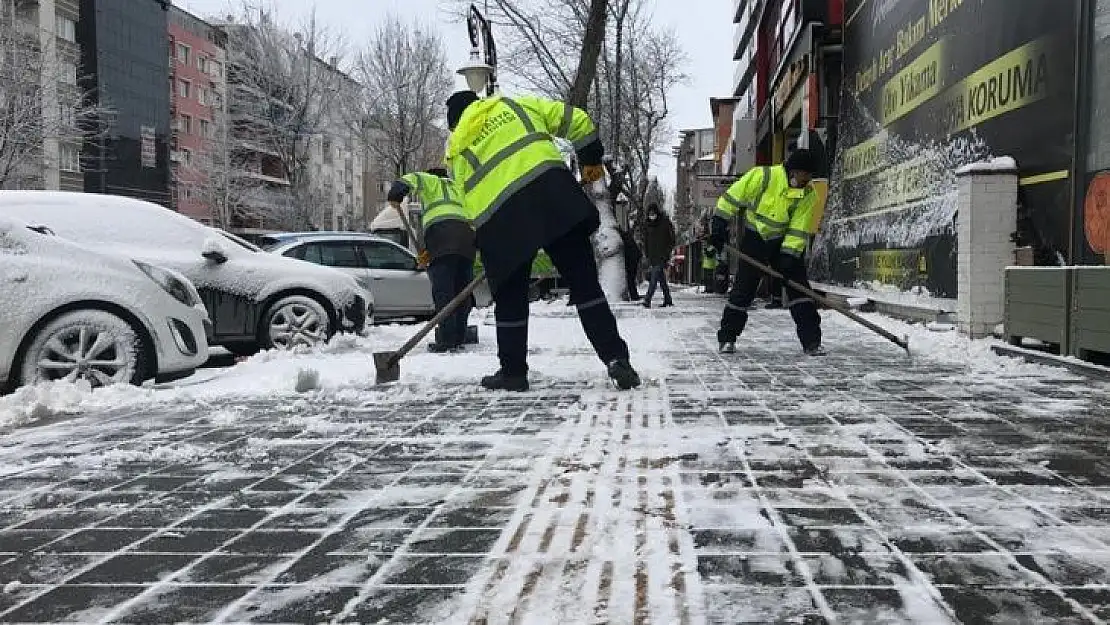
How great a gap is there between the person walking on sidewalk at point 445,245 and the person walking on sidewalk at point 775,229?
→ 2.30m

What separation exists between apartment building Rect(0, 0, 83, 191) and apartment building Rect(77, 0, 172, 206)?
4.90 metres

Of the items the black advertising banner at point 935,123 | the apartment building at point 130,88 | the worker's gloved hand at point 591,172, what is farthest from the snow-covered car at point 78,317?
the apartment building at point 130,88

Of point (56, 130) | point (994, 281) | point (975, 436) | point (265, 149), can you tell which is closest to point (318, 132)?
point (265, 149)

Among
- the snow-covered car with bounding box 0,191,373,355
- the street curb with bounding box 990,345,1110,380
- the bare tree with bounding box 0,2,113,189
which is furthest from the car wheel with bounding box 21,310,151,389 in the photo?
the bare tree with bounding box 0,2,113,189

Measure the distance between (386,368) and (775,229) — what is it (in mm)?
3694

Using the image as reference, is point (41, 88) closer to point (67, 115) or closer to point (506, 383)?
point (67, 115)

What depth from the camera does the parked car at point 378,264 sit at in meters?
13.3

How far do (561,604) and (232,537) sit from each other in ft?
3.77

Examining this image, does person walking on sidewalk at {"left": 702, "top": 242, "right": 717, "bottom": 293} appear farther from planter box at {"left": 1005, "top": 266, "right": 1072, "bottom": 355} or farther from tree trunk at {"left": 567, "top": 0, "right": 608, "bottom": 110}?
planter box at {"left": 1005, "top": 266, "right": 1072, "bottom": 355}

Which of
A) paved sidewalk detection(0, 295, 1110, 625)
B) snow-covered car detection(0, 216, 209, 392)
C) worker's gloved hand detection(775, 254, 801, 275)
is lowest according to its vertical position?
paved sidewalk detection(0, 295, 1110, 625)

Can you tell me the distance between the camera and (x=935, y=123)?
10.7 metres

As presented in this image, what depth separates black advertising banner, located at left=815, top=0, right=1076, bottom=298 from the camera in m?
7.70

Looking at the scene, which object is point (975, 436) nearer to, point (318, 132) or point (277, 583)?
point (277, 583)

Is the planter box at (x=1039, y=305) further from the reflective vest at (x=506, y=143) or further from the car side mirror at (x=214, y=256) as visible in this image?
the car side mirror at (x=214, y=256)
